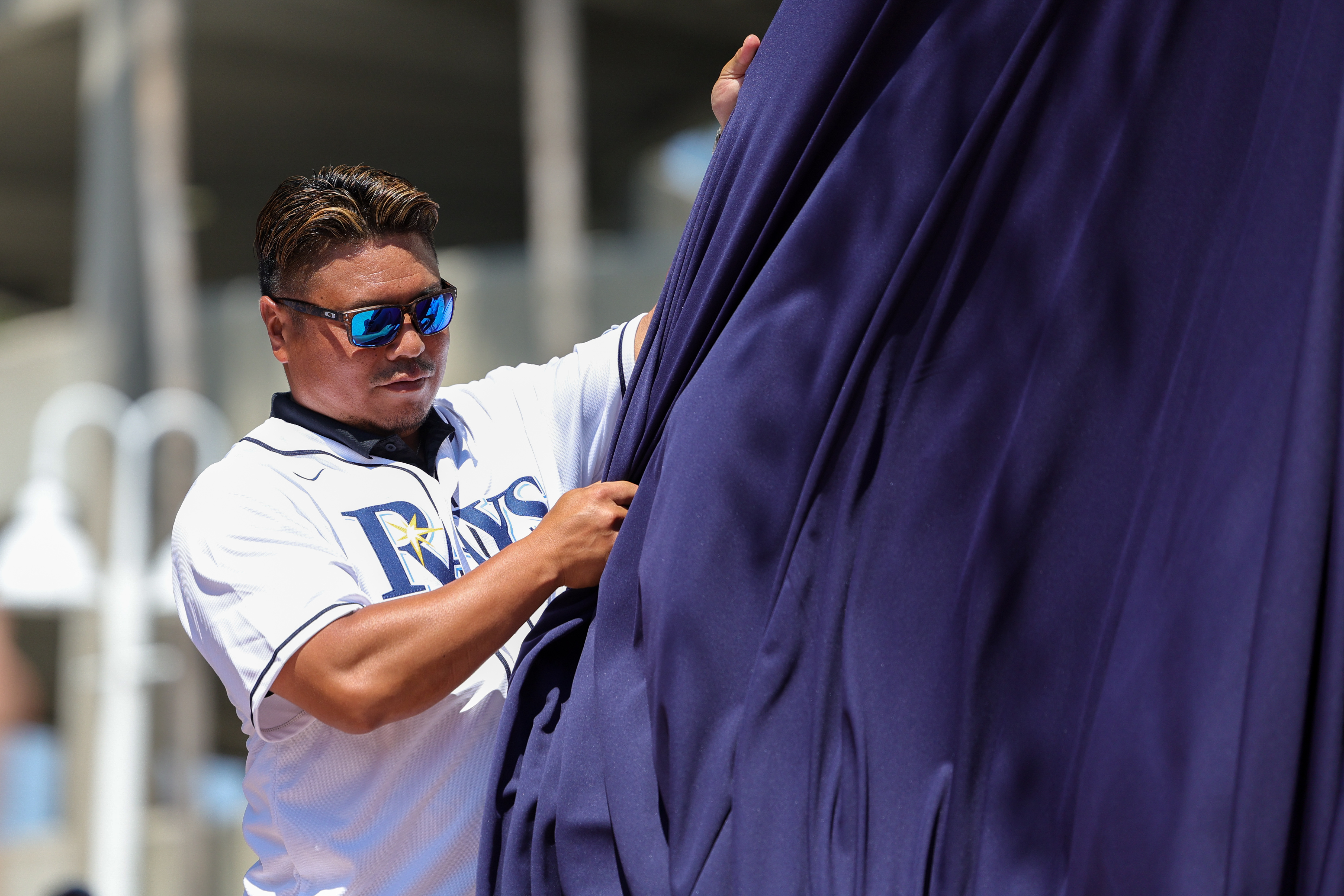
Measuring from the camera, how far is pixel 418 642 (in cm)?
175

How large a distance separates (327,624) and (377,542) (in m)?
0.23

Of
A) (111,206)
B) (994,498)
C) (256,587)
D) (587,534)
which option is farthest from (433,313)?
(111,206)

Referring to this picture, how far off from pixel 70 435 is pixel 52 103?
3.70m

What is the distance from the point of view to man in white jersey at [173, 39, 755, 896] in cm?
177

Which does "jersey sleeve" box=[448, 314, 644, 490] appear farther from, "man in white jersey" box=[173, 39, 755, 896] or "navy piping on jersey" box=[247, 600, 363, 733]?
"navy piping on jersey" box=[247, 600, 363, 733]

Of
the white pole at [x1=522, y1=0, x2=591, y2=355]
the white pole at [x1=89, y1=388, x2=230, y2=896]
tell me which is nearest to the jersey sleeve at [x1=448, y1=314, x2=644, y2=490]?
the white pole at [x1=89, y1=388, x2=230, y2=896]

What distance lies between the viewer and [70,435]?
34.8 feet

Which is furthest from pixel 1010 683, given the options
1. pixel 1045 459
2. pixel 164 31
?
pixel 164 31

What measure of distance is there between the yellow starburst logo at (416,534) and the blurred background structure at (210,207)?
13.6 feet

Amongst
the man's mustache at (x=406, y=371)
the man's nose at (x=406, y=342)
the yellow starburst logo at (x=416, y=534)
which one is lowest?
the yellow starburst logo at (x=416, y=534)

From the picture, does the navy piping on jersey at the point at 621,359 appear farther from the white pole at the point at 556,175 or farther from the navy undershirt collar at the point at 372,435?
the white pole at the point at 556,175

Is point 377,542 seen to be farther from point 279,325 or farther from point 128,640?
point 128,640

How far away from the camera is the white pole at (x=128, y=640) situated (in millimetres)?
7062

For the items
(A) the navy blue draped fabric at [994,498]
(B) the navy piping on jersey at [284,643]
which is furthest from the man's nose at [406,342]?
(A) the navy blue draped fabric at [994,498]
